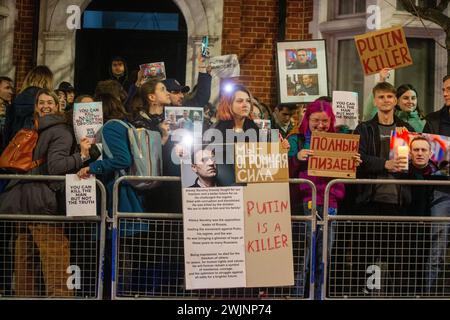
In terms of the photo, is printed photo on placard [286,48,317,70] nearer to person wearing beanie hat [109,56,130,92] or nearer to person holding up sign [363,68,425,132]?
person holding up sign [363,68,425,132]

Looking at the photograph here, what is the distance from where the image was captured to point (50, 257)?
7.08m

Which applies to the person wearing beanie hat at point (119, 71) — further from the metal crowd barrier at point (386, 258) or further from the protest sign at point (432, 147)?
the protest sign at point (432, 147)

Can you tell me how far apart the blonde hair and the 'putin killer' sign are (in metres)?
2.80

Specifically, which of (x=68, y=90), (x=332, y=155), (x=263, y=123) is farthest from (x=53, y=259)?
(x=332, y=155)

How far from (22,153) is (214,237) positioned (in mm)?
1815

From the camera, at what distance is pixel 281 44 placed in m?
7.69

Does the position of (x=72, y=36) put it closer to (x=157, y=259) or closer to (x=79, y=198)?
(x=79, y=198)

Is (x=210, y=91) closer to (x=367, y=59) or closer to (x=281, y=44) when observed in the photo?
(x=281, y=44)

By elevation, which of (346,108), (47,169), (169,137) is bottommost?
(47,169)

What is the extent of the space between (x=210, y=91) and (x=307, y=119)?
3.04 feet

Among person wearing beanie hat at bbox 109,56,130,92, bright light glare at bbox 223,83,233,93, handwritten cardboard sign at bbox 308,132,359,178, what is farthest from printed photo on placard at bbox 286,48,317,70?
person wearing beanie hat at bbox 109,56,130,92

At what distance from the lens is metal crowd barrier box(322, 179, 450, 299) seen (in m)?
7.09

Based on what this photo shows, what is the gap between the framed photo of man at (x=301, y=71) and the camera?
25.2ft
